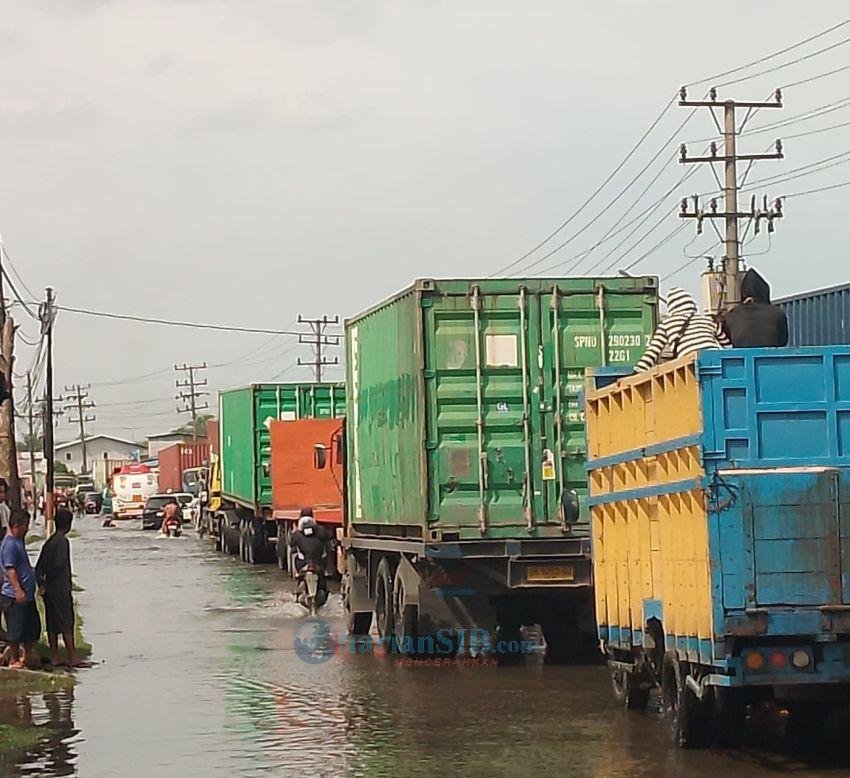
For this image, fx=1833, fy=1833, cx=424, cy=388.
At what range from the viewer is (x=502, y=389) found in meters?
17.0

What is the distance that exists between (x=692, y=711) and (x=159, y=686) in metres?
6.64

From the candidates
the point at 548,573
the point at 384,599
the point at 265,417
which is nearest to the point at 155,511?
the point at 265,417

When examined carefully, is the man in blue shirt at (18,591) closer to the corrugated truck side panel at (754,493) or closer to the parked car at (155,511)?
the corrugated truck side panel at (754,493)

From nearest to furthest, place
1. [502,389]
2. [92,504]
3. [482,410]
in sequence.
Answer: [482,410], [502,389], [92,504]

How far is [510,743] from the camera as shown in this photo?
1216 centimetres

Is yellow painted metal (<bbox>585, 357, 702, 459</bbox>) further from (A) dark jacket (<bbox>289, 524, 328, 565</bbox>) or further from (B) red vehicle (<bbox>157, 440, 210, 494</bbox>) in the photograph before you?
(B) red vehicle (<bbox>157, 440, 210, 494</bbox>)

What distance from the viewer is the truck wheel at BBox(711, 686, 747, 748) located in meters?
11.1

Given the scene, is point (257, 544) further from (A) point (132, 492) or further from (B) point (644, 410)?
(A) point (132, 492)

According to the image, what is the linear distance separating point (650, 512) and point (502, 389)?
217 inches

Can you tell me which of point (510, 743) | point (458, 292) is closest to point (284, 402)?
point (458, 292)

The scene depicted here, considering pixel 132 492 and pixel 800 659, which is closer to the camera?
pixel 800 659

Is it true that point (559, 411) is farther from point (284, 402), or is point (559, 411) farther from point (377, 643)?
point (284, 402)

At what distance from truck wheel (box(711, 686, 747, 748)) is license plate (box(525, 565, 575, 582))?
513cm

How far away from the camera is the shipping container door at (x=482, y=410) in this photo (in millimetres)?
16766
